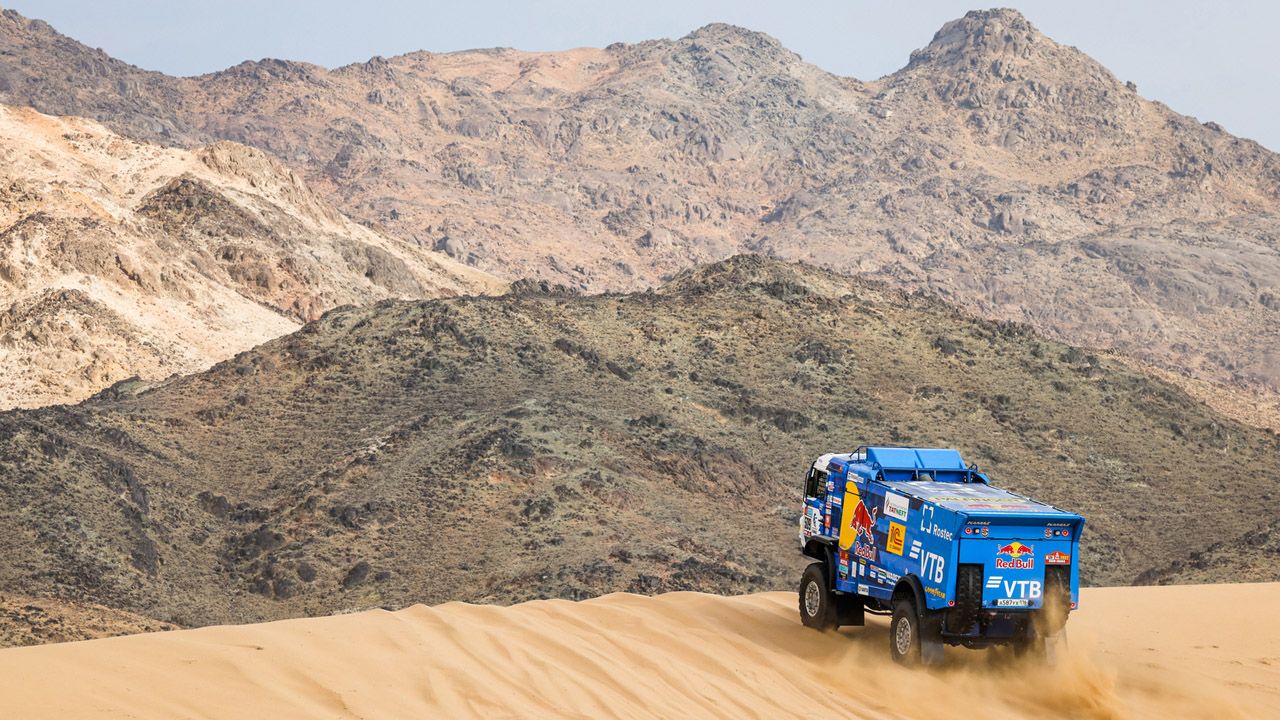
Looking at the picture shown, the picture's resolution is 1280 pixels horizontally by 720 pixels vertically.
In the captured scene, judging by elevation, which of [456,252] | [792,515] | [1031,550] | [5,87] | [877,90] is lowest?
[792,515]

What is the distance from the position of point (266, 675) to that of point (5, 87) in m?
125

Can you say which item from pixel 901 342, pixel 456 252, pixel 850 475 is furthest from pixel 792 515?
pixel 456 252

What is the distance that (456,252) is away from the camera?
108250 mm

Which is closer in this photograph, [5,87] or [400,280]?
[400,280]

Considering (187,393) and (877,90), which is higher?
(877,90)

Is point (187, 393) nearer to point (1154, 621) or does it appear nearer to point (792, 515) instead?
point (792, 515)

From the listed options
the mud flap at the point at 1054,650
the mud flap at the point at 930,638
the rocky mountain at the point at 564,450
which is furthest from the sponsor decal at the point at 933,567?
the rocky mountain at the point at 564,450

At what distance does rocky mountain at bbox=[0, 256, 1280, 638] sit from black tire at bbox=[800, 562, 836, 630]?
11.2m

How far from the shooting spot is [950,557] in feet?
41.8

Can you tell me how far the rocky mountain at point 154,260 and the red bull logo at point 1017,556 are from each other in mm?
42604

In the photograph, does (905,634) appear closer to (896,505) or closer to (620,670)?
(896,505)

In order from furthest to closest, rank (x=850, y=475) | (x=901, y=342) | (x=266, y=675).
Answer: (x=901, y=342), (x=850, y=475), (x=266, y=675)

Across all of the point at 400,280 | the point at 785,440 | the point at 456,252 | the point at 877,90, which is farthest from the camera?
the point at 877,90

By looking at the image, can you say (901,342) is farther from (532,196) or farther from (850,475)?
(532,196)
